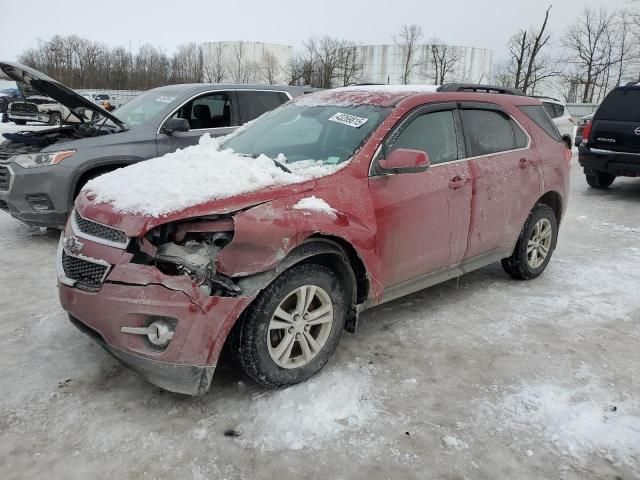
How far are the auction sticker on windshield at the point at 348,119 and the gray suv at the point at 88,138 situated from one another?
277cm

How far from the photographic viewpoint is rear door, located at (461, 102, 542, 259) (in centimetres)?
411

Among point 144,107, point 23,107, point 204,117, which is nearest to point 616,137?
point 204,117

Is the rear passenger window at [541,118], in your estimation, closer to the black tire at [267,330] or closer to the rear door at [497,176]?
the rear door at [497,176]

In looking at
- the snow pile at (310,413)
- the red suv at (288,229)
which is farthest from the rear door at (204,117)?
the snow pile at (310,413)

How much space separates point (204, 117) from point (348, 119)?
3.37 m

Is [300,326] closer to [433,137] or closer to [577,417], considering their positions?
[577,417]

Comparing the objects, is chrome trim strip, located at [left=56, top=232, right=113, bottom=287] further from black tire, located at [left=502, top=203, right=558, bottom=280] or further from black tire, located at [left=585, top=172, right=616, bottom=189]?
black tire, located at [left=585, top=172, right=616, bottom=189]

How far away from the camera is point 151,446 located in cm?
255

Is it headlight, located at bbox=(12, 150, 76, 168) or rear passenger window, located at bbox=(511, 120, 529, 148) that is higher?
rear passenger window, located at bbox=(511, 120, 529, 148)

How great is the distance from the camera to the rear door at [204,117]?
6125 millimetres

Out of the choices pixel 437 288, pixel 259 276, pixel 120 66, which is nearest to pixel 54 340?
pixel 259 276

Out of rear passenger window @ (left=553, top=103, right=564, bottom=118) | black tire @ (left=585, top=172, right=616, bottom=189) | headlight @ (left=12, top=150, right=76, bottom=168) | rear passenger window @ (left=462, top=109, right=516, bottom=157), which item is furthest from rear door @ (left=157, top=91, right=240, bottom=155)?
rear passenger window @ (left=553, top=103, right=564, bottom=118)

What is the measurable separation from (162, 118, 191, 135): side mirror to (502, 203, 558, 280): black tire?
3.78 m

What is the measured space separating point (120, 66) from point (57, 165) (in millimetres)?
74744
